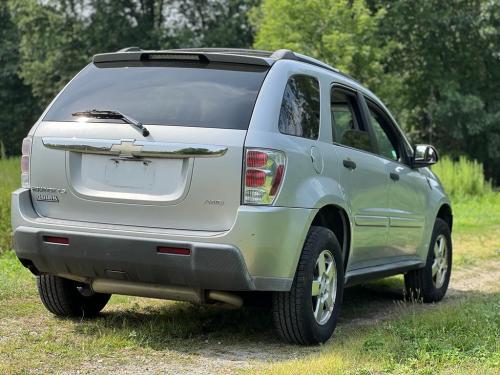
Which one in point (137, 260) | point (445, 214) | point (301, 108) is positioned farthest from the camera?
point (445, 214)

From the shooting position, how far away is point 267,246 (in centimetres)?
448

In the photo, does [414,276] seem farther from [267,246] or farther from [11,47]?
[11,47]

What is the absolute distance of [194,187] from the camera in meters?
4.50

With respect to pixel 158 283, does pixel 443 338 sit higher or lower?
lower

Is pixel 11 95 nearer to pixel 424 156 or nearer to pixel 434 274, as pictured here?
pixel 434 274

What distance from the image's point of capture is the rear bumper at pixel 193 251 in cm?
444

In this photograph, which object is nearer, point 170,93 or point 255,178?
point 255,178

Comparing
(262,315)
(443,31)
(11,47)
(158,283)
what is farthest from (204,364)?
(11,47)

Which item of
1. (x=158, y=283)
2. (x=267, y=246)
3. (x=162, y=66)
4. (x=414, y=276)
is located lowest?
(x=414, y=276)

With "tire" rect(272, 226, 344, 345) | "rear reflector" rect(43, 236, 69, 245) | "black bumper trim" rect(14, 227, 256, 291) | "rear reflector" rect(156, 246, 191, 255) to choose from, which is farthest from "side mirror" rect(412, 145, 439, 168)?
"rear reflector" rect(43, 236, 69, 245)

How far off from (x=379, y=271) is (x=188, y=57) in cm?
246

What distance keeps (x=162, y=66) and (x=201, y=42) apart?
34.1 metres

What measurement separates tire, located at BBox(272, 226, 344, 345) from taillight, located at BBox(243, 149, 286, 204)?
A: 1.81 ft

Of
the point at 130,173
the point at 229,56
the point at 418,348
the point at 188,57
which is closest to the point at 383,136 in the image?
the point at 229,56
